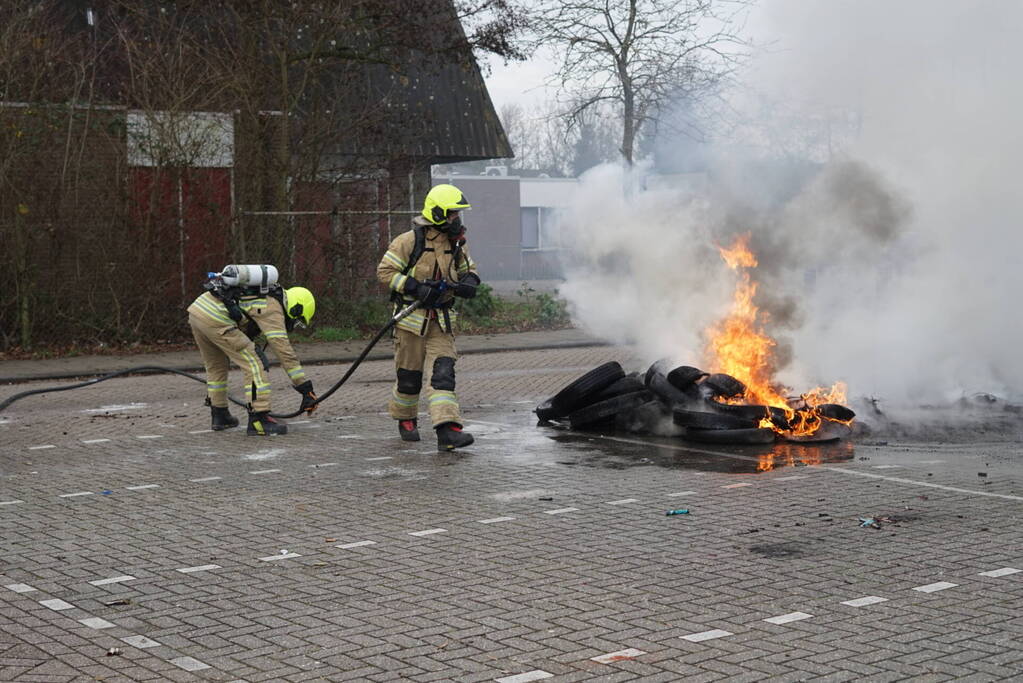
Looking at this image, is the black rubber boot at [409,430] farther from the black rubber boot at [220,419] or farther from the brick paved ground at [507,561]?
the black rubber boot at [220,419]

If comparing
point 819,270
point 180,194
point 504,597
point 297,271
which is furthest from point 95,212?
point 504,597

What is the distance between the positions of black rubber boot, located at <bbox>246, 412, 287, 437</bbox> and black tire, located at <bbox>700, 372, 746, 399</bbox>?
3.64m

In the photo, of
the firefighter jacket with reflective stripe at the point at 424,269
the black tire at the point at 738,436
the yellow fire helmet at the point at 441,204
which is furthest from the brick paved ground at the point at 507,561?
the yellow fire helmet at the point at 441,204

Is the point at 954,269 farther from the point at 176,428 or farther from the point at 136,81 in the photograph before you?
the point at 136,81

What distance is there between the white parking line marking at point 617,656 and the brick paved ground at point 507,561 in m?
0.01

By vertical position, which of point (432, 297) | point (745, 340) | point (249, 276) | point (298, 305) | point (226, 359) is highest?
point (249, 276)

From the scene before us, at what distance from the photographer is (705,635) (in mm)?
5145

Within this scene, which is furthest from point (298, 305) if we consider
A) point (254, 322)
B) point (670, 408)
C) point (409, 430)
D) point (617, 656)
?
point (617, 656)

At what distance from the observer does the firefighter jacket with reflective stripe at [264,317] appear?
1085 centimetres

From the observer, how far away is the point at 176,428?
37.9 ft

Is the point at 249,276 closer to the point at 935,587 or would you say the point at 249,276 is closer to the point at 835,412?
the point at 835,412

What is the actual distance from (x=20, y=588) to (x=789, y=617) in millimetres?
3552

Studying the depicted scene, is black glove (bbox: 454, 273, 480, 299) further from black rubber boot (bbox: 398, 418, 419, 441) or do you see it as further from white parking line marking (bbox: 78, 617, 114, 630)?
white parking line marking (bbox: 78, 617, 114, 630)

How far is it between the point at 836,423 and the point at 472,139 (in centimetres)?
1862
